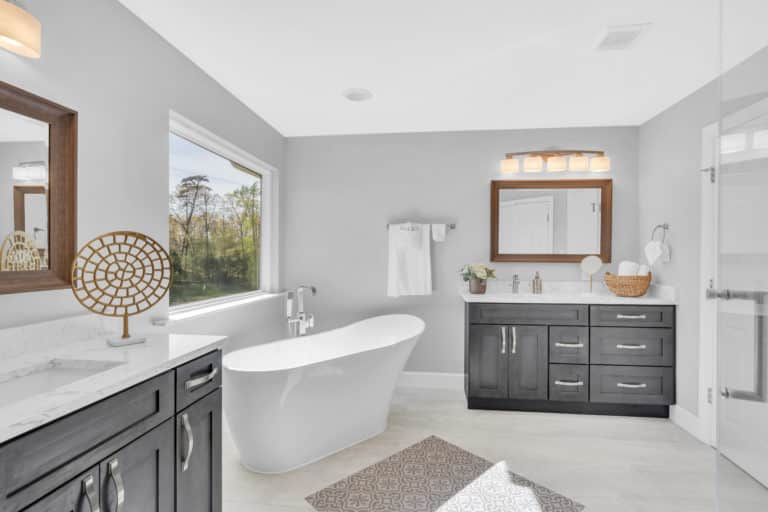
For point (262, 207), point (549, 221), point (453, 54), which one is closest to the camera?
point (453, 54)

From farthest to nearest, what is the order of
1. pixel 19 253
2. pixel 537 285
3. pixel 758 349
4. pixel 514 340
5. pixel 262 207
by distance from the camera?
1. pixel 262 207
2. pixel 537 285
3. pixel 514 340
4. pixel 19 253
5. pixel 758 349

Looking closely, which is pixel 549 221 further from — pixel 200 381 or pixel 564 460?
pixel 200 381

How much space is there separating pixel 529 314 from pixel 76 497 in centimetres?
286

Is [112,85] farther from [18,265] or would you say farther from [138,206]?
[18,265]

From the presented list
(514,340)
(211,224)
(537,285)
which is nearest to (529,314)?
(514,340)

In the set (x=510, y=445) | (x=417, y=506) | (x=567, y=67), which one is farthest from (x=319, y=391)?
(x=567, y=67)

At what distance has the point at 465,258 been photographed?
3713mm

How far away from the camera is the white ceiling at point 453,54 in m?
1.84

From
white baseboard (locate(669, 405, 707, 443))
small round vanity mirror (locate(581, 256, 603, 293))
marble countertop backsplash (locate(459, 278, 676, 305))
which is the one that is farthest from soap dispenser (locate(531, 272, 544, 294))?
white baseboard (locate(669, 405, 707, 443))

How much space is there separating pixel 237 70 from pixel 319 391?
77.0 inches

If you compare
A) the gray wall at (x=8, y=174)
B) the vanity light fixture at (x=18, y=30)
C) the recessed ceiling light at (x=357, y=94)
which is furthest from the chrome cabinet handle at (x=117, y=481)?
the recessed ceiling light at (x=357, y=94)

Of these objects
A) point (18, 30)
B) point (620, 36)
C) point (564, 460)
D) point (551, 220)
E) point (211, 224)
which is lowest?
point (564, 460)

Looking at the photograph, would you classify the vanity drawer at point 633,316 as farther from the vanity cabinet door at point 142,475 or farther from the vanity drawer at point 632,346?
the vanity cabinet door at point 142,475

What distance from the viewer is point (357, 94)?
9.36ft
